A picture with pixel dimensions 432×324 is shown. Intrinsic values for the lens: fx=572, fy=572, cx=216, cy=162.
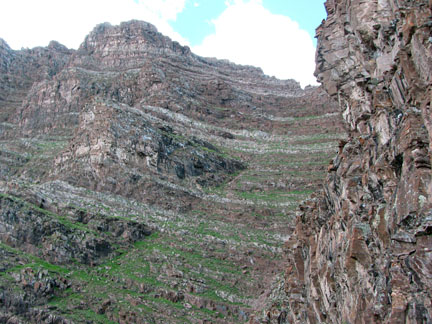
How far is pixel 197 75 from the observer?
338 ft

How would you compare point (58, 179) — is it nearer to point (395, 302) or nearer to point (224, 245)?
point (224, 245)

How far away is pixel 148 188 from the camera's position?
2259 inches

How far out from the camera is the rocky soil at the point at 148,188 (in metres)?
40.4

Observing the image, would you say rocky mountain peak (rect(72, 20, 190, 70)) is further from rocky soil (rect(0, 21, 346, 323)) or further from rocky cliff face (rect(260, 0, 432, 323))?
rocky cliff face (rect(260, 0, 432, 323))

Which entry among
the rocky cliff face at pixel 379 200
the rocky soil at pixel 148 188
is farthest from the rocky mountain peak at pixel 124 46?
the rocky cliff face at pixel 379 200

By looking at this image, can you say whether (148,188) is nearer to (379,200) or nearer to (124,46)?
(379,200)

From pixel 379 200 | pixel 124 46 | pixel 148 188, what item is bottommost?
pixel 379 200

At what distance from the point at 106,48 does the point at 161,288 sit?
255 ft

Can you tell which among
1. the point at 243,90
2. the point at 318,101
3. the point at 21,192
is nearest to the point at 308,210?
the point at 21,192

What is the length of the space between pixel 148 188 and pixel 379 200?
40.9 metres

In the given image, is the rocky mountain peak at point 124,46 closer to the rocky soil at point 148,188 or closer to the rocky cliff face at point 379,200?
the rocky soil at point 148,188

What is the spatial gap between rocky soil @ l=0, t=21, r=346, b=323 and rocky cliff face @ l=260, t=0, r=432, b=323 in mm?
15326

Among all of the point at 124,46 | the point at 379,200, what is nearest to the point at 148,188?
the point at 379,200

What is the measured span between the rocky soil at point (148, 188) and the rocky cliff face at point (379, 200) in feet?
50.3
